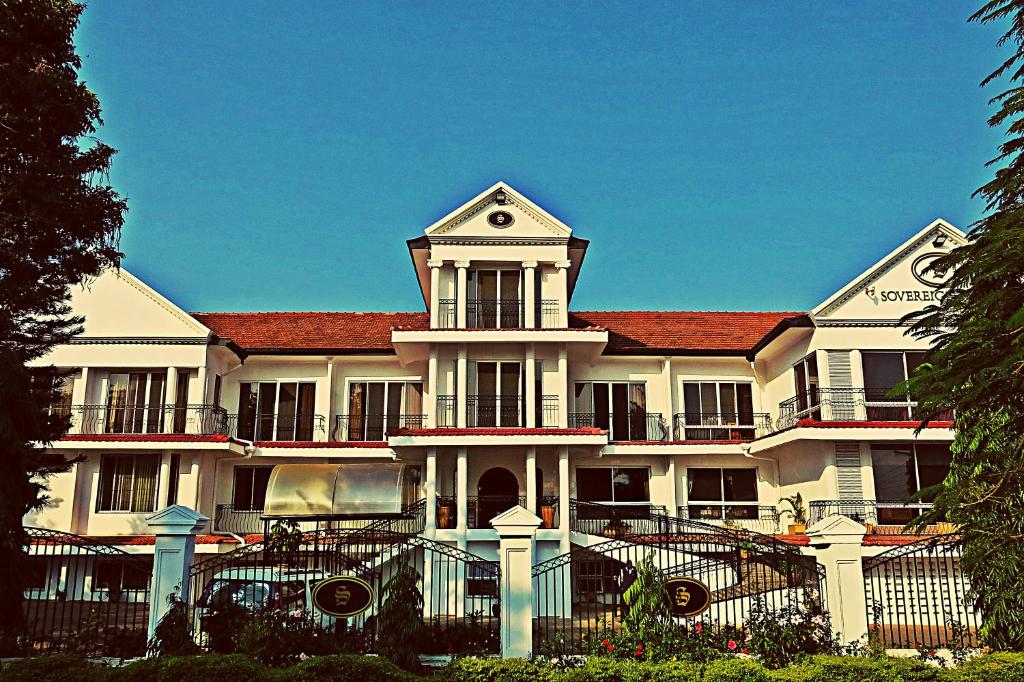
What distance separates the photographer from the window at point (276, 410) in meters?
29.3

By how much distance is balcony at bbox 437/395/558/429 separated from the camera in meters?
26.4

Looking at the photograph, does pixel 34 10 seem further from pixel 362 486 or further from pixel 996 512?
pixel 996 512

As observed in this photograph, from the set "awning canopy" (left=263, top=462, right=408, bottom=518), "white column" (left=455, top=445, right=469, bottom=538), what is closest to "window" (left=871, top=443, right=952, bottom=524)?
"white column" (left=455, top=445, right=469, bottom=538)

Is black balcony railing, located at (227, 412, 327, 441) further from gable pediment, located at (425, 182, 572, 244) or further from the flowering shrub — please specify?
the flowering shrub

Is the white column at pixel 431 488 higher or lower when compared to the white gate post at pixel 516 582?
higher

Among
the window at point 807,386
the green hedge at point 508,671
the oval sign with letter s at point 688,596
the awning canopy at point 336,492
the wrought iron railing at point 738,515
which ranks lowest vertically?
the green hedge at point 508,671

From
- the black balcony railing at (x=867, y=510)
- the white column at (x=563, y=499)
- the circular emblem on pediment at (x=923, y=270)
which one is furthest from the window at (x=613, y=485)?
the circular emblem on pediment at (x=923, y=270)

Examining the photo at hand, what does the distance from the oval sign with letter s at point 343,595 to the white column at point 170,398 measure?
53.1ft

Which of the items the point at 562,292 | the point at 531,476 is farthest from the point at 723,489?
the point at 562,292

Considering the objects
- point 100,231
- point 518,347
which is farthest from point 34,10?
point 518,347

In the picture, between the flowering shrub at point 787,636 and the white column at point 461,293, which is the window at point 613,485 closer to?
the white column at point 461,293

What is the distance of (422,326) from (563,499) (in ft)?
27.0

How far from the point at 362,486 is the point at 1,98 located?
1450cm

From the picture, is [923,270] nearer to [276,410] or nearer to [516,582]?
[516,582]
